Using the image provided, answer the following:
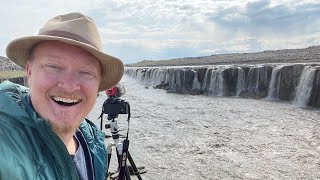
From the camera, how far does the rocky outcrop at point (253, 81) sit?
72.3 feet

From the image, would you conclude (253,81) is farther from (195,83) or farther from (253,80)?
(195,83)

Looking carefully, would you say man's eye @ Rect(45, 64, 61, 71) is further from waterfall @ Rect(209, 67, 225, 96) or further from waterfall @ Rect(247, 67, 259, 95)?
waterfall @ Rect(209, 67, 225, 96)

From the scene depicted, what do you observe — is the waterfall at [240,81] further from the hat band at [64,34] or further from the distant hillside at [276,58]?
the hat band at [64,34]

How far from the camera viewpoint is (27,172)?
1376 millimetres

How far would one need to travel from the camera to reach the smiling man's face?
181 cm

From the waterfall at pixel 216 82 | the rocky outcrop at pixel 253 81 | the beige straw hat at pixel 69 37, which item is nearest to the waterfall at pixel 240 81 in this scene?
the rocky outcrop at pixel 253 81

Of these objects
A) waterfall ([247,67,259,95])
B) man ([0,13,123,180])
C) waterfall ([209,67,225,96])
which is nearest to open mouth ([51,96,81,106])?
man ([0,13,123,180])

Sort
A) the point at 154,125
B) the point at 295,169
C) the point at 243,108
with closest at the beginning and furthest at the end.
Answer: the point at 295,169 → the point at 154,125 → the point at 243,108

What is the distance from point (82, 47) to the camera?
1906 millimetres

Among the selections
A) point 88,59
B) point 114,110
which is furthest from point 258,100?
point 88,59

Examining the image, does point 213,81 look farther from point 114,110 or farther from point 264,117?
point 114,110

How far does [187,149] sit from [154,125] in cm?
435

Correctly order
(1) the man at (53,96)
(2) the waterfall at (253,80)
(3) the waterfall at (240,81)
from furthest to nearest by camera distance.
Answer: (3) the waterfall at (240,81), (2) the waterfall at (253,80), (1) the man at (53,96)

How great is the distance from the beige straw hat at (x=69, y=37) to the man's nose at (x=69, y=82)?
0.16 meters
